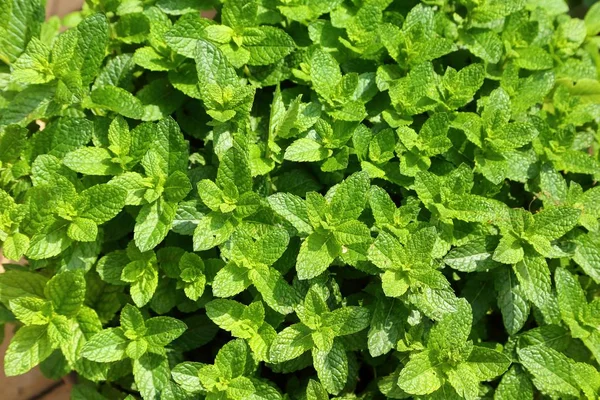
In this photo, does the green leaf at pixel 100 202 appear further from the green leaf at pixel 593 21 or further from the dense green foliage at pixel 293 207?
the green leaf at pixel 593 21

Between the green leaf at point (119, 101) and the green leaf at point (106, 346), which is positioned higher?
the green leaf at point (119, 101)

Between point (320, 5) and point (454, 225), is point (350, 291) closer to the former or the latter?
point (454, 225)

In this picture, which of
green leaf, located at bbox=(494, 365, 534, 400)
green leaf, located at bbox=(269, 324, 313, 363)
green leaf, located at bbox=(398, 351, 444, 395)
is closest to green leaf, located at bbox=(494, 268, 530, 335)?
green leaf, located at bbox=(494, 365, 534, 400)

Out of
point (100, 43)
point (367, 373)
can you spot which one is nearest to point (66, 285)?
point (100, 43)

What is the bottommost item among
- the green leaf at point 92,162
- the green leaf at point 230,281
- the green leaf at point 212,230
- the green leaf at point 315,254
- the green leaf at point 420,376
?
the green leaf at point 420,376

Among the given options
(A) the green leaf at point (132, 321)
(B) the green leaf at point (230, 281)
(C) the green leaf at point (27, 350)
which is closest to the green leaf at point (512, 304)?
(B) the green leaf at point (230, 281)

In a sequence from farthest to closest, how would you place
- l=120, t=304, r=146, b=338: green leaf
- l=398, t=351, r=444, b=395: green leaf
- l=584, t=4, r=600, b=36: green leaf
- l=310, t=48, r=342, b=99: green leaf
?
1. l=584, t=4, r=600, b=36: green leaf
2. l=310, t=48, r=342, b=99: green leaf
3. l=120, t=304, r=146, b=338: green leaf
4. l=398, t=351, r=444, b=395: green leaf

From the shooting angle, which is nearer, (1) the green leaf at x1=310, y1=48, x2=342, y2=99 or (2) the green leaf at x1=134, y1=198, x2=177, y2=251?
(2) the green leaf at x1=134, y1=198, x2=177, y2=251

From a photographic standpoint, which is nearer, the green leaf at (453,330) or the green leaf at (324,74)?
the green leaf at (453,330)

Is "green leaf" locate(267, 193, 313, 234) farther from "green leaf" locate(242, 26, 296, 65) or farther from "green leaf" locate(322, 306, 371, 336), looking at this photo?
"green leaf" locate(242, 26, 296, 65)

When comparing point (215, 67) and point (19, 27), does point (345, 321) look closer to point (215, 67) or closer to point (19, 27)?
point (215, 67)
